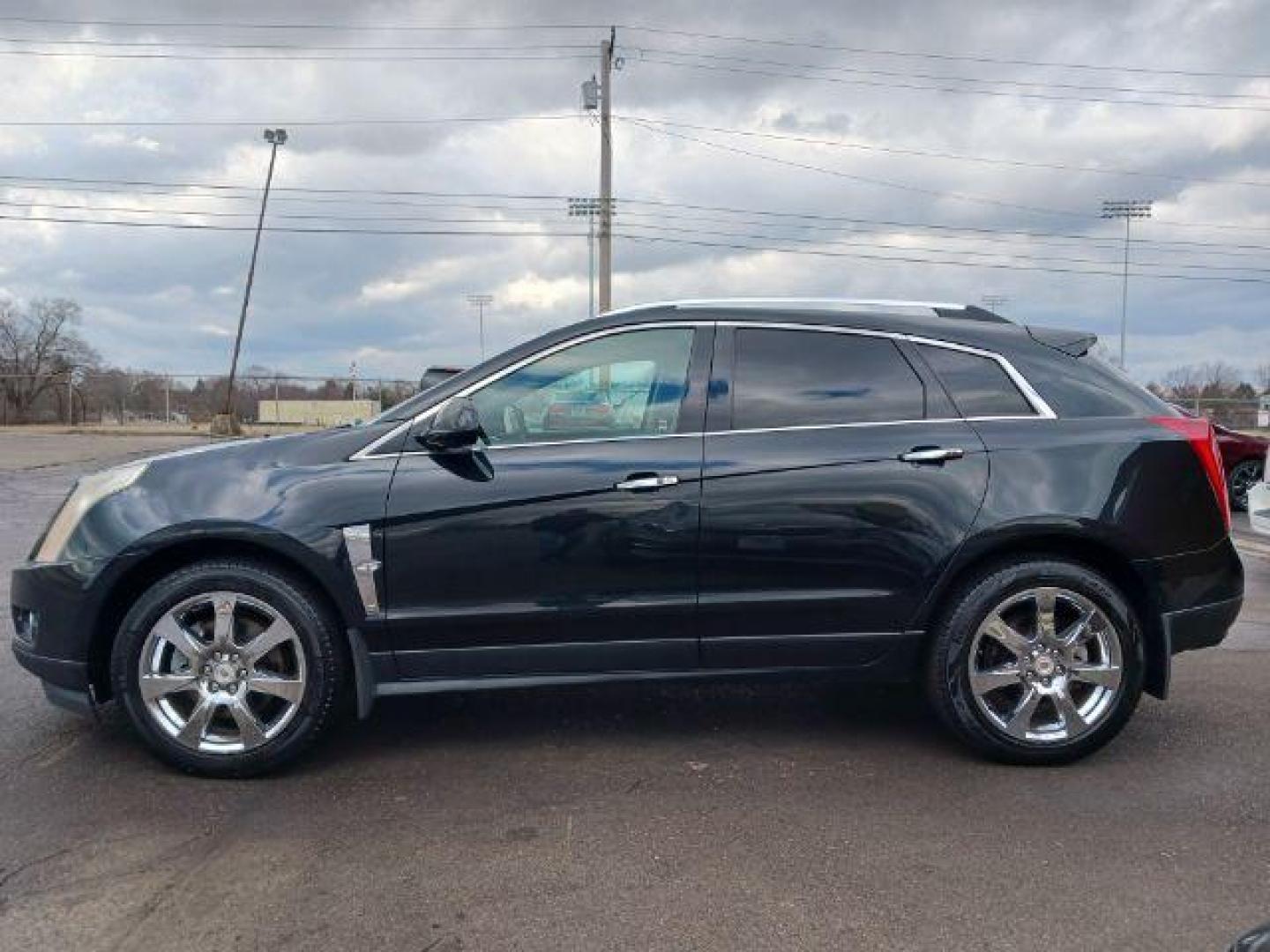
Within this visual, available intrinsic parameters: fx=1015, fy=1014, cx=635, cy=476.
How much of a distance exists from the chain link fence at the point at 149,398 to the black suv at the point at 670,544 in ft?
127

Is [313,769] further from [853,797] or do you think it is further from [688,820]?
[853,797]

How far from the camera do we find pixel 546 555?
374cm

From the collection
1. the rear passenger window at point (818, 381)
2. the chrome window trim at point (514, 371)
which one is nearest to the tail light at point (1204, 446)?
the rear passenger window at point (818, 381)

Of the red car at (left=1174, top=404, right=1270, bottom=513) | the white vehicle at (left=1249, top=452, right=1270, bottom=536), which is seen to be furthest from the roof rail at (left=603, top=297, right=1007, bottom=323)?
the red car at (left=1174, top=404, right=1270, bottom=513)

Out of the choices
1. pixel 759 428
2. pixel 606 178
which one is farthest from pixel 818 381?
pixel 606 178

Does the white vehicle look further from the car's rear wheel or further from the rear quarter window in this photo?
the car's rear wheel

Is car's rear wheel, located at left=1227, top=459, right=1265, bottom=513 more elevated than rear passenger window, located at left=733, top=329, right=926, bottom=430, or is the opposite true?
rear passenger window, located at left=733, top=329, right=926, bottom=430

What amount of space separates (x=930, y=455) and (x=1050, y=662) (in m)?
0.93

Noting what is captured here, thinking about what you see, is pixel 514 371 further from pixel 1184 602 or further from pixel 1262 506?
pixel 1262 506

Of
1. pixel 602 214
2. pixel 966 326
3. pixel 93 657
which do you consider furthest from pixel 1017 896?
pixel 602 214

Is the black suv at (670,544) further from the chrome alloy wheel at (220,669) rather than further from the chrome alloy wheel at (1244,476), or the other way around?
the chrome alloy wheel at (1244,476)

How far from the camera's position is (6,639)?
5.81 meters

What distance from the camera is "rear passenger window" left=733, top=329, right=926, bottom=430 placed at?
12.9 ft

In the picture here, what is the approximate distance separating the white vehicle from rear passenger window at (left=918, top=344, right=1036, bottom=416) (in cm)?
499
